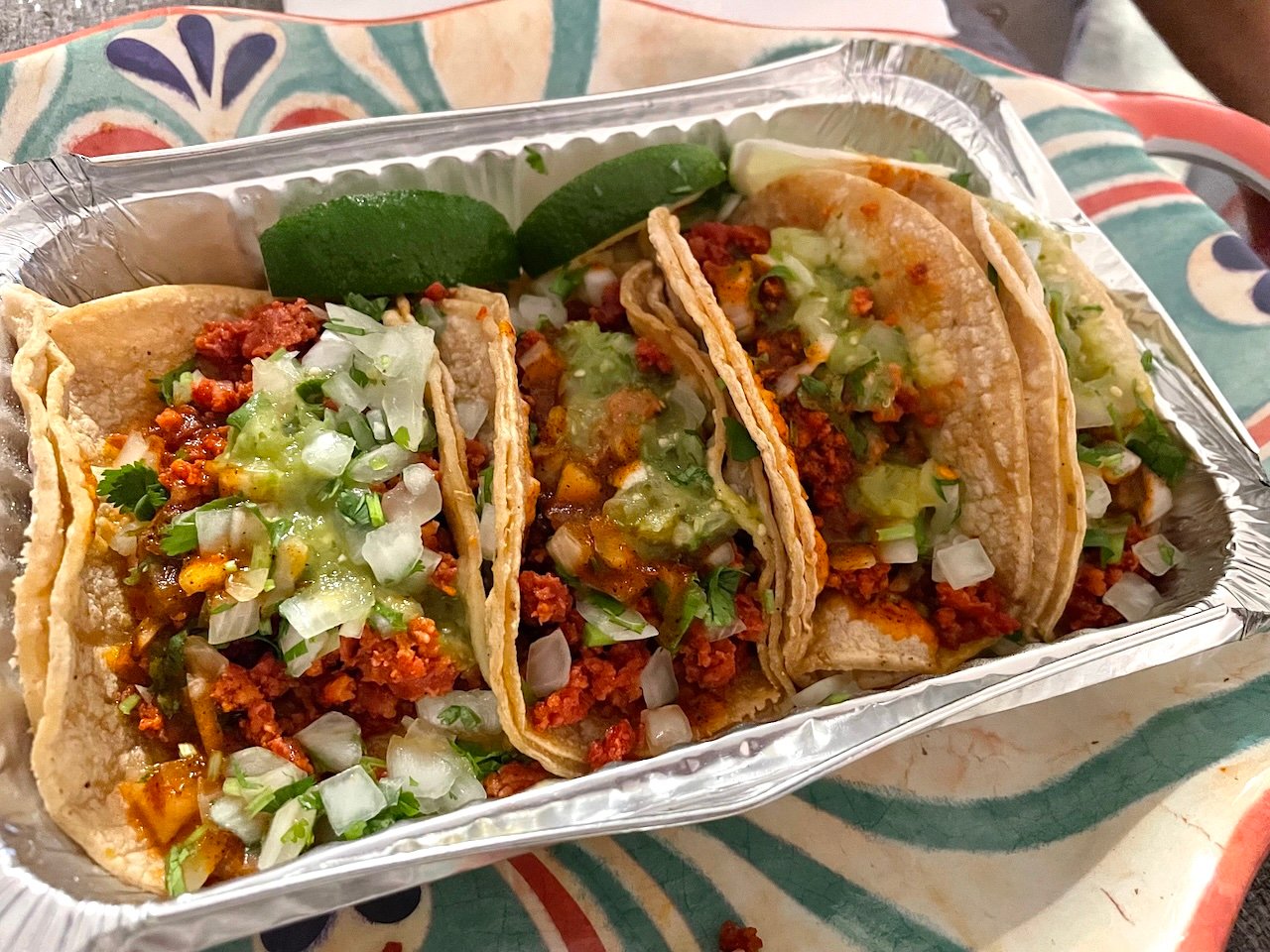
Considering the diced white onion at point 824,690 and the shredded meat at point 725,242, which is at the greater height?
the shredded meat at point 725,242

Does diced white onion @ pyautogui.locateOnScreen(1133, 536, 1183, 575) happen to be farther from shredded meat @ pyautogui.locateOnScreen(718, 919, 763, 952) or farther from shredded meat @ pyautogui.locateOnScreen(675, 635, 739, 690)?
shredded meat @ pyautogui.locateOnScreen(718, 919, 763, 952)

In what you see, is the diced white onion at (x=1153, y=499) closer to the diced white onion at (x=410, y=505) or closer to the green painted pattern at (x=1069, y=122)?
the green painted pattern at (x=1069, y=122)

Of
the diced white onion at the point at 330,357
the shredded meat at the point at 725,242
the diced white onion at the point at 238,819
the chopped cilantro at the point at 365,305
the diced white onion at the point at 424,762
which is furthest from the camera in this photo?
the shredded meat at the point at 725,242

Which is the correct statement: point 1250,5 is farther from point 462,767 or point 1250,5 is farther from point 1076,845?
point 462,767

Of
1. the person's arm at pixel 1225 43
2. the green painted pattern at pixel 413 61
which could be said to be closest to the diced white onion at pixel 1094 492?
the green painted pattern at pixel 413 61

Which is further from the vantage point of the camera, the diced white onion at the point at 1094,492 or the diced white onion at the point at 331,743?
the diced white onion at the point at 1094,492

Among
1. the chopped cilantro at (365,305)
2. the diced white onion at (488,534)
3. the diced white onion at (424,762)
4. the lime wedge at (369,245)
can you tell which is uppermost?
the lime wedge at (369,245)
